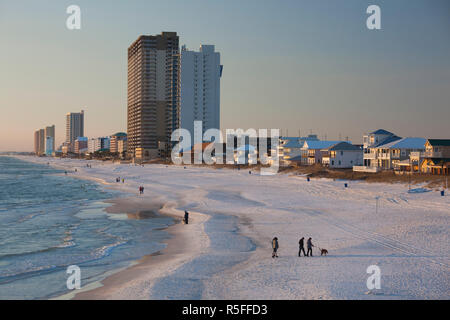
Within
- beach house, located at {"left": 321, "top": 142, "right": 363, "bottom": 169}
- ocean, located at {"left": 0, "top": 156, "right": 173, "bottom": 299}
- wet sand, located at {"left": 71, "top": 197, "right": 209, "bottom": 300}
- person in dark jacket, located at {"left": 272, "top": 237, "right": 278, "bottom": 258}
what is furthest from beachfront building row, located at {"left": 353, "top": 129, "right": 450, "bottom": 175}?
ocean, located at {"left": 0, "top": 156, "right": 173, "bottom": 299}

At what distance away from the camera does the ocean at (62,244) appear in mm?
19469

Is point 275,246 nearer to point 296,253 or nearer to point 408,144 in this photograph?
point 296,253

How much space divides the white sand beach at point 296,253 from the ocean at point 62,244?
190 cm

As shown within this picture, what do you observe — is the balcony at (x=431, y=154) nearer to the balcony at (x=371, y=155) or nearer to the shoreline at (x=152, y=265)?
the balcony at (x=371, y=155)

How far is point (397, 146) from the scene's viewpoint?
73688mm

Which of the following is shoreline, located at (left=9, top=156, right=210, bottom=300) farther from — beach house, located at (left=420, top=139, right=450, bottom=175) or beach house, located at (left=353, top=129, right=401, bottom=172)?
beach house, located at (left=353, top=129, right=401, bottom=172)

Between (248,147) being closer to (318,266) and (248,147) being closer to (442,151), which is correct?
(442,151)

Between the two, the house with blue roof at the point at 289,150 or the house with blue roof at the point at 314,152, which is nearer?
the house with blue roof at the point at 314,152

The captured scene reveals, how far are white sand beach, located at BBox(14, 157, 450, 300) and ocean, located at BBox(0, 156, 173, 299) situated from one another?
1.90 metres

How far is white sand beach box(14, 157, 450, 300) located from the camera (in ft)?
54.7

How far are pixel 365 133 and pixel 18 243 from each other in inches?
2963

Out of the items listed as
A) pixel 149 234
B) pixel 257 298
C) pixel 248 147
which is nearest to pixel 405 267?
pixel 257 298

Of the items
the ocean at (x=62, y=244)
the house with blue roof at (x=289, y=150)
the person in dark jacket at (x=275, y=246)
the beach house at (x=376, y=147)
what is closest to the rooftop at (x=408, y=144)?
the beach house at (x=376, y=147)

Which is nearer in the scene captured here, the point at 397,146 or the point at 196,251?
the point at 196,251
